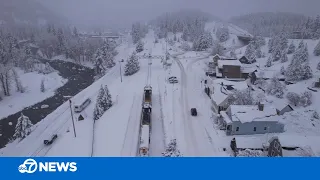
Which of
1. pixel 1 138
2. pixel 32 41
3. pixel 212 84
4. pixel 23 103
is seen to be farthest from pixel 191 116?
pixel 32 41

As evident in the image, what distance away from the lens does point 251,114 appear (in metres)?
14.3

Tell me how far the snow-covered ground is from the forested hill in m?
31.7

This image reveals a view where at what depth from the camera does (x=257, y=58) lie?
33.0m

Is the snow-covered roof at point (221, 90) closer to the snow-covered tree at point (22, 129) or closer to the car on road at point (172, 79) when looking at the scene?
the car on road at point (172, 79)

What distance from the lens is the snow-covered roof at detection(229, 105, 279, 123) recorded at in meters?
14.0

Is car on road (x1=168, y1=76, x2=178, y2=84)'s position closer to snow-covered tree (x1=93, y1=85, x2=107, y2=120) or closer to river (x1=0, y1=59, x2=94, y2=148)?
snow-covered tree (x1=93, y1=85, x2=107, y2=120)

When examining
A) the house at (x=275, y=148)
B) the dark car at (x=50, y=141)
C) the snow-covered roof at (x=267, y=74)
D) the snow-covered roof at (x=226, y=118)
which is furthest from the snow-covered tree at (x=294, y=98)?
the dark car at (x=50, y=141)

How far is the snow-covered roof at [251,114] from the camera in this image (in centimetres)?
1401

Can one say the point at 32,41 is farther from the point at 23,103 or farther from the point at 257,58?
the point at 257,58

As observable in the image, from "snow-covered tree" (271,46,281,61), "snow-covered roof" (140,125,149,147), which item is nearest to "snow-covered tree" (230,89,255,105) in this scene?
"snow-covered roof" (140,125,149,147)

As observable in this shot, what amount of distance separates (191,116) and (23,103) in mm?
15416

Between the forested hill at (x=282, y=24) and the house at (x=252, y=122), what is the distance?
27.0m
